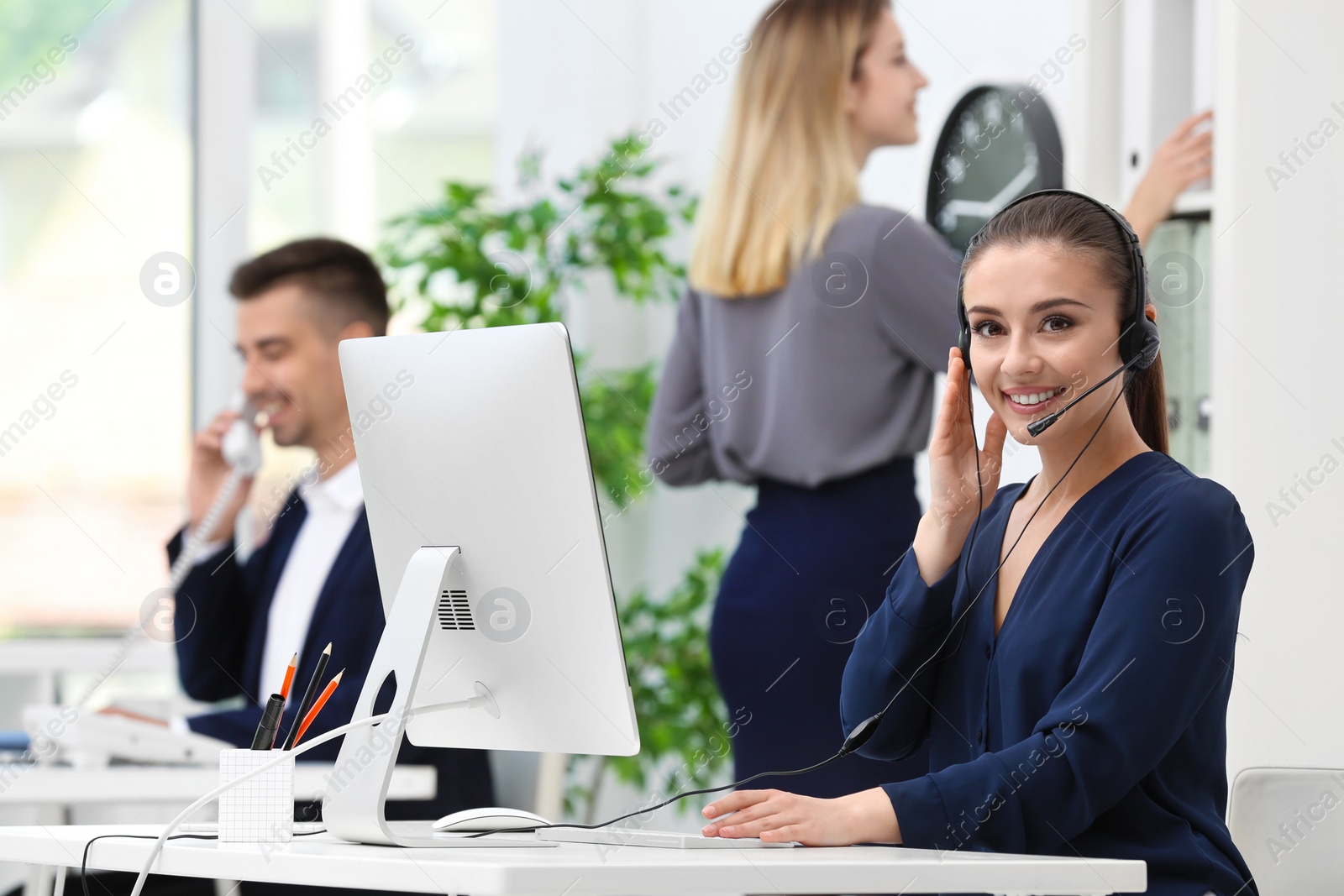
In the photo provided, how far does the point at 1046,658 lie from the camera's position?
1198 millimetres

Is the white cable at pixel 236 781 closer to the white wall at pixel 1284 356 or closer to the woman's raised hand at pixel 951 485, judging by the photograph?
the woman's raised hand at pixel 951 485

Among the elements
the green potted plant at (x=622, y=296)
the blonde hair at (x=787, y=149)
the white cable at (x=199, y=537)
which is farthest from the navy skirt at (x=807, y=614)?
the green potted plant at (x=622, y=296)

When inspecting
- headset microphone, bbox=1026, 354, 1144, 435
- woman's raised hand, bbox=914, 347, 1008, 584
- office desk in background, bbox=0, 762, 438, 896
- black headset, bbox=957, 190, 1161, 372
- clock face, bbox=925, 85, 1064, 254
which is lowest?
office desk in background, bbox=0, 762, 438, 896

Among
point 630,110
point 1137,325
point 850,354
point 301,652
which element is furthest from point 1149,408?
point 630,110

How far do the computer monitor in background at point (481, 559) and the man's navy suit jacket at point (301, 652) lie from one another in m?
0.72

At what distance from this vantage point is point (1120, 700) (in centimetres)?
110

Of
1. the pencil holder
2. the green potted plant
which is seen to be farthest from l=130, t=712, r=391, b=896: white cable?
the green potted plant

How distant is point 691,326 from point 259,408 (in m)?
0.85

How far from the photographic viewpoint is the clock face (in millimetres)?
2402

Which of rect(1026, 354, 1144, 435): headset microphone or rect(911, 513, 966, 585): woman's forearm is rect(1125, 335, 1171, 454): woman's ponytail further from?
rect(911, 513, 966, 585): woman's forearm

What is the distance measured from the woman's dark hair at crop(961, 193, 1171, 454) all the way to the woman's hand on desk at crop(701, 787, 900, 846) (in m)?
0.46

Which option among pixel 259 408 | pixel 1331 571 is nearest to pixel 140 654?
pixel 259 408

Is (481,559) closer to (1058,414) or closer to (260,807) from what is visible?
(260,807)

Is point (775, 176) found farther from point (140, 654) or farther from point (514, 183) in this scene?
point (140, 654)
